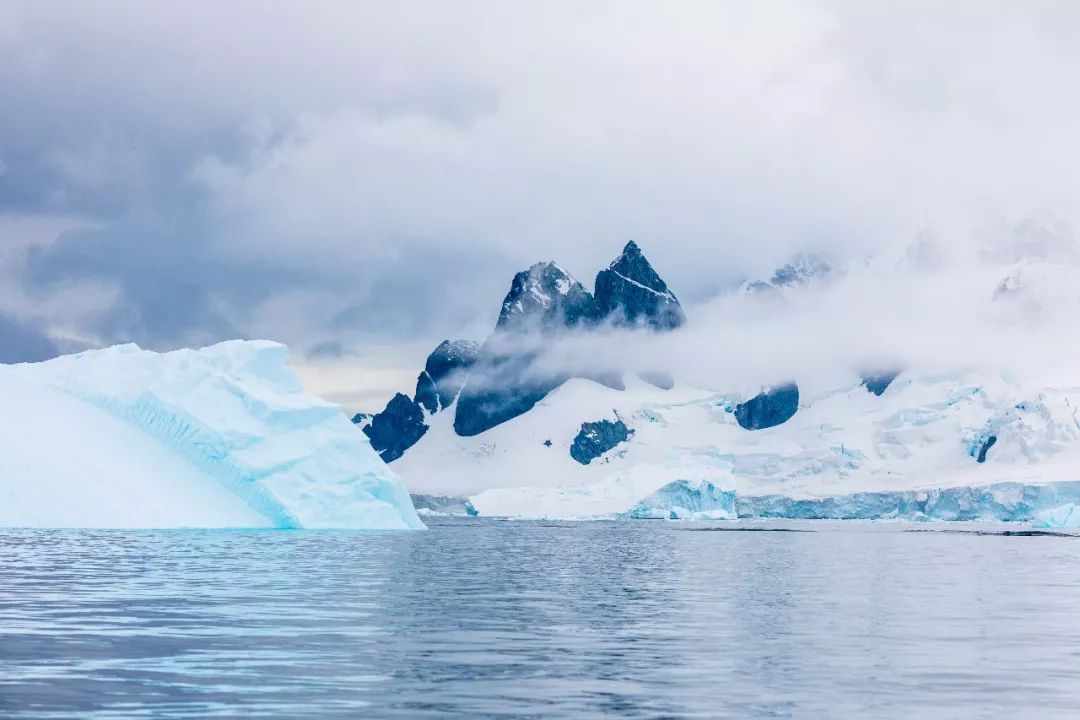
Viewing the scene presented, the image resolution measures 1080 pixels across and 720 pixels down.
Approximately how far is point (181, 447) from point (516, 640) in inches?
1834

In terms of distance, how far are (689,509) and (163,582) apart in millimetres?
124345

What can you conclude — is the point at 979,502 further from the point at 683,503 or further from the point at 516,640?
the point at 516,640

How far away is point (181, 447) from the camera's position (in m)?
65.2

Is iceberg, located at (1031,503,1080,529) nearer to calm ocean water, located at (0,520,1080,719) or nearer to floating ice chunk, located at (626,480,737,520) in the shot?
floating ice chunk, located at (626,480,737,520)

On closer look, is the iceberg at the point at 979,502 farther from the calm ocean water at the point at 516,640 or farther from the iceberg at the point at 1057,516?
the calm ocean water at the point at 516,640

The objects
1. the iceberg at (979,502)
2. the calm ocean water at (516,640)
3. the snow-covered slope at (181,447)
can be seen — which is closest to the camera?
the calm ocean water at (516,640)

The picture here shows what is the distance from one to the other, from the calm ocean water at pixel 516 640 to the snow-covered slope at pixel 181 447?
13.1 meters

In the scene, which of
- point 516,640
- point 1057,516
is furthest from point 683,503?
point 516,640

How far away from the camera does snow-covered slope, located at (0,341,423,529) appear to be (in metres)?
57.8

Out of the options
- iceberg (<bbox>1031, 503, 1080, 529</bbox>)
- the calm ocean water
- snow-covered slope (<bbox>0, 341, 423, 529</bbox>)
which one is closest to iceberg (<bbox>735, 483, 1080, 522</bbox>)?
iceberg (<bbox>1031, 503, 1080, 529</bbox>)

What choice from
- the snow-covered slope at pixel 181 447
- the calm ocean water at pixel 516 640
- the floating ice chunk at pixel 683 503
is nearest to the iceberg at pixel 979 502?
the floating ice chunk at pixel 683 503

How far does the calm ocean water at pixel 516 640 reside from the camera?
50.3 feet

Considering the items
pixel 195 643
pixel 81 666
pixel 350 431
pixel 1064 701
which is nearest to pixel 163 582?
pixel 195 643

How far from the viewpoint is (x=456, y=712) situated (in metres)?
14.6
